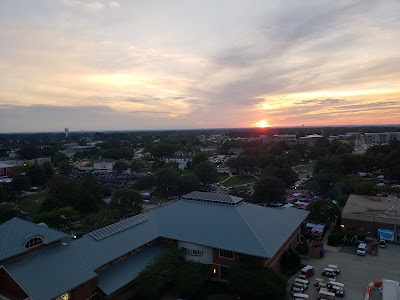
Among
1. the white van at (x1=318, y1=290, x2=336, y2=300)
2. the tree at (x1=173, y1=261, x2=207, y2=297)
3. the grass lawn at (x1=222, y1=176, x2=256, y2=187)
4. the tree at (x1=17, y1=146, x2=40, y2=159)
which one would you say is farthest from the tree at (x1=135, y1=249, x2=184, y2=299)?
the tree at (x1=17, y1=146, x2=40, y2=159)

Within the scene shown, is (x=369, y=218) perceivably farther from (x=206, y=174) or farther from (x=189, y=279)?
(x=206, y=174)

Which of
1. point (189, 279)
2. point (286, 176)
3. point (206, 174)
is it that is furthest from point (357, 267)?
point (206, 174)

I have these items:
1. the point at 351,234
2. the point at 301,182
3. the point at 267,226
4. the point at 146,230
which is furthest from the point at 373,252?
the point at 301,182

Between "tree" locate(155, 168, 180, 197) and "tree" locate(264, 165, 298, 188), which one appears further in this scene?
"tree" locate(264, 165, 298, 188)

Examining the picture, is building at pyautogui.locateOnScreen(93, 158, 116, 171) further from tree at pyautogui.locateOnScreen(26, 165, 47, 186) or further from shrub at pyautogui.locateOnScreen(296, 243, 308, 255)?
shrub at pyautogui.locateOnScreen(296, 243, 308, 255)

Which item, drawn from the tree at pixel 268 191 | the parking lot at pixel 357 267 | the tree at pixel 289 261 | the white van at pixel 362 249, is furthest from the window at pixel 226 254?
the tree at pixel 268 191

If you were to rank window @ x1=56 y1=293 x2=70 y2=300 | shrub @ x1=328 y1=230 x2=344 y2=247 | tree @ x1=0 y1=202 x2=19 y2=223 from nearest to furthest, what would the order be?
window @ x1=56 y1=293 x2=70 y2=300, shrub @ x1=328 y1=230 x2=344 y2=247, tree @ x1=0 y1=202 x2=19 y2=223

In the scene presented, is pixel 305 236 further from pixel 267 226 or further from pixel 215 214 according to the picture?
pixel 215 214
